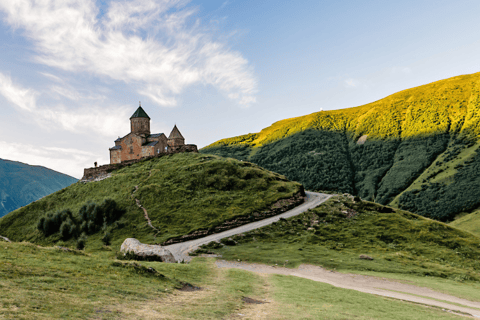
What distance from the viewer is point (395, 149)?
482ft

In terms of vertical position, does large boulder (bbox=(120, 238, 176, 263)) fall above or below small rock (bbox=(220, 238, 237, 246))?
above

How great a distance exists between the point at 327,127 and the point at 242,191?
142056mm

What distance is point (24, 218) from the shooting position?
193 ft

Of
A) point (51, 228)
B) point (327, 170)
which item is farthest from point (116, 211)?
point (327, 170)

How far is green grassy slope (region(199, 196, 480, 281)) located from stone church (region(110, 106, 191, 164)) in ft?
153

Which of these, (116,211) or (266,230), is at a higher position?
(116,211)

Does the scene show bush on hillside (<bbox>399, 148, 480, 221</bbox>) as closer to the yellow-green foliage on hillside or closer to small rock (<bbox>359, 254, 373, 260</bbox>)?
the yellow-green foliage on hillside

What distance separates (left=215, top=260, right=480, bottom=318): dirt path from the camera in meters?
17.7

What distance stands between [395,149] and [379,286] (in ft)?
467

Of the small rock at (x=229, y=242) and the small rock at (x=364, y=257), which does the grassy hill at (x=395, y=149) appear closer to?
the small rock at (x=364, y=257)

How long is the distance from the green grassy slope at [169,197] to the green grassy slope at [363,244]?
317 inches

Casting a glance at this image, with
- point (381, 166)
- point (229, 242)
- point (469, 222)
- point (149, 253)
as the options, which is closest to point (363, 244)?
point (229, 242)

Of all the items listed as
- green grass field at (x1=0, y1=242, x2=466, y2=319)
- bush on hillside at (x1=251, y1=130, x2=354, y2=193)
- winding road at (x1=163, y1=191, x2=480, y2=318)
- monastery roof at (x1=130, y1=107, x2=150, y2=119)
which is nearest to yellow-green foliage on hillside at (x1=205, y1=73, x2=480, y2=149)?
bush on hillside at (x1=251, y1=130, x2=354, y2=193)

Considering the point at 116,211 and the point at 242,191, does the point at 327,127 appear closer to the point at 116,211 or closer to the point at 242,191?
the point at 242,191
